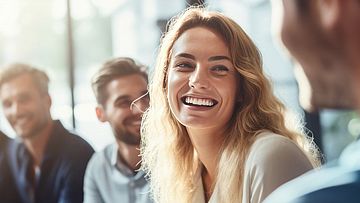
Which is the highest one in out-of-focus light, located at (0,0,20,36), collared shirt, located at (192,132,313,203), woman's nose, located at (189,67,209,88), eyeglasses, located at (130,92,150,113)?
Answer: out-of-focus light, located at (0,0,20,36)

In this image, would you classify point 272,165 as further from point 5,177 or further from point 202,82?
point 5,177

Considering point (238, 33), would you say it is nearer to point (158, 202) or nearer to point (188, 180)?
point (188, 180)

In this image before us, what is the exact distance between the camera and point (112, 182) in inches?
108

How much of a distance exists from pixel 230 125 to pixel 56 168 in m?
1.20

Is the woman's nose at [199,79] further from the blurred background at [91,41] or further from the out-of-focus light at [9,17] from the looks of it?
the out-of-focus light at [9,17]

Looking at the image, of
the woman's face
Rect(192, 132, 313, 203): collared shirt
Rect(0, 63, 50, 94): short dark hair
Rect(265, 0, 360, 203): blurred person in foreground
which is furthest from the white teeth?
Rect(265, 0, 360, 203): blurred person in foreground

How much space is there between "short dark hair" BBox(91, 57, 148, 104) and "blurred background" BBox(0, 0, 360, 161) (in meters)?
0.02

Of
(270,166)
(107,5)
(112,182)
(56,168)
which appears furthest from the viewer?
(56,168)

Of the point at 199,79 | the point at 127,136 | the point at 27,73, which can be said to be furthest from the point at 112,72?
the point at 199,79

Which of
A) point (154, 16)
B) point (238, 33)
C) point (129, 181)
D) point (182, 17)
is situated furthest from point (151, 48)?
point (238, 33)

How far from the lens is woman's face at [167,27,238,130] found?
6.52 feet

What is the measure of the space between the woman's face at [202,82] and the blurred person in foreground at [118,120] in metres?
0.72

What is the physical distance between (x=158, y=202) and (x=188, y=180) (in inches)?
8.0

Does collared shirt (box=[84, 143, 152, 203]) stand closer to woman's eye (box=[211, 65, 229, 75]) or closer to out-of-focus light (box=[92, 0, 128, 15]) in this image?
out-of-focus light (box=[92, 0, 128, 15])
